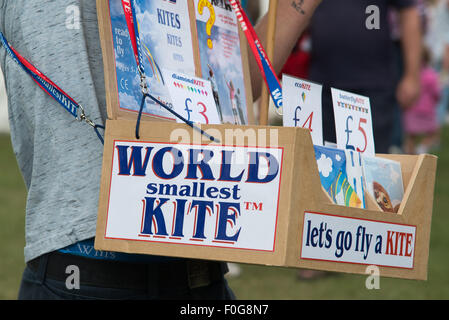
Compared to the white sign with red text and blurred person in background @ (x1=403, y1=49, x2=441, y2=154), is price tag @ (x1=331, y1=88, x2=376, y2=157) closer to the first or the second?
the white sign with red text

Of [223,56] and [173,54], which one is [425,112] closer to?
[223,56]

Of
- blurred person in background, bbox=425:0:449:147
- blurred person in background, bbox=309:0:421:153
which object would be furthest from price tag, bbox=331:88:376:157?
blurred person in background, bbox=425:0:449:147

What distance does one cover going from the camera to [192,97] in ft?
5.18

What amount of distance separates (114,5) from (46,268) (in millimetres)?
586

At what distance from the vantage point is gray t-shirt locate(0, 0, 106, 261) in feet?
5.31

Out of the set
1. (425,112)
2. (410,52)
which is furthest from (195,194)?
(425,112)

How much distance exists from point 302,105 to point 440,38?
10.0m

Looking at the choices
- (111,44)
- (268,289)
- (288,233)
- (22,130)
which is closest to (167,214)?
(288,233)

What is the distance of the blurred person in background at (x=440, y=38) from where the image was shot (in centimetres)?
1088

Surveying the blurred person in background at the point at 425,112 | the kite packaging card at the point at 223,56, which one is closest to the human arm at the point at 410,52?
the kite packaging card at the point at 223,56

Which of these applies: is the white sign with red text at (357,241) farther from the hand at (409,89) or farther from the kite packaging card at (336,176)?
the hand at (409,89)

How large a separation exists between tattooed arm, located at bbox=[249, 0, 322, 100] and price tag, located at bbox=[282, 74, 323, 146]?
0.34 meters
